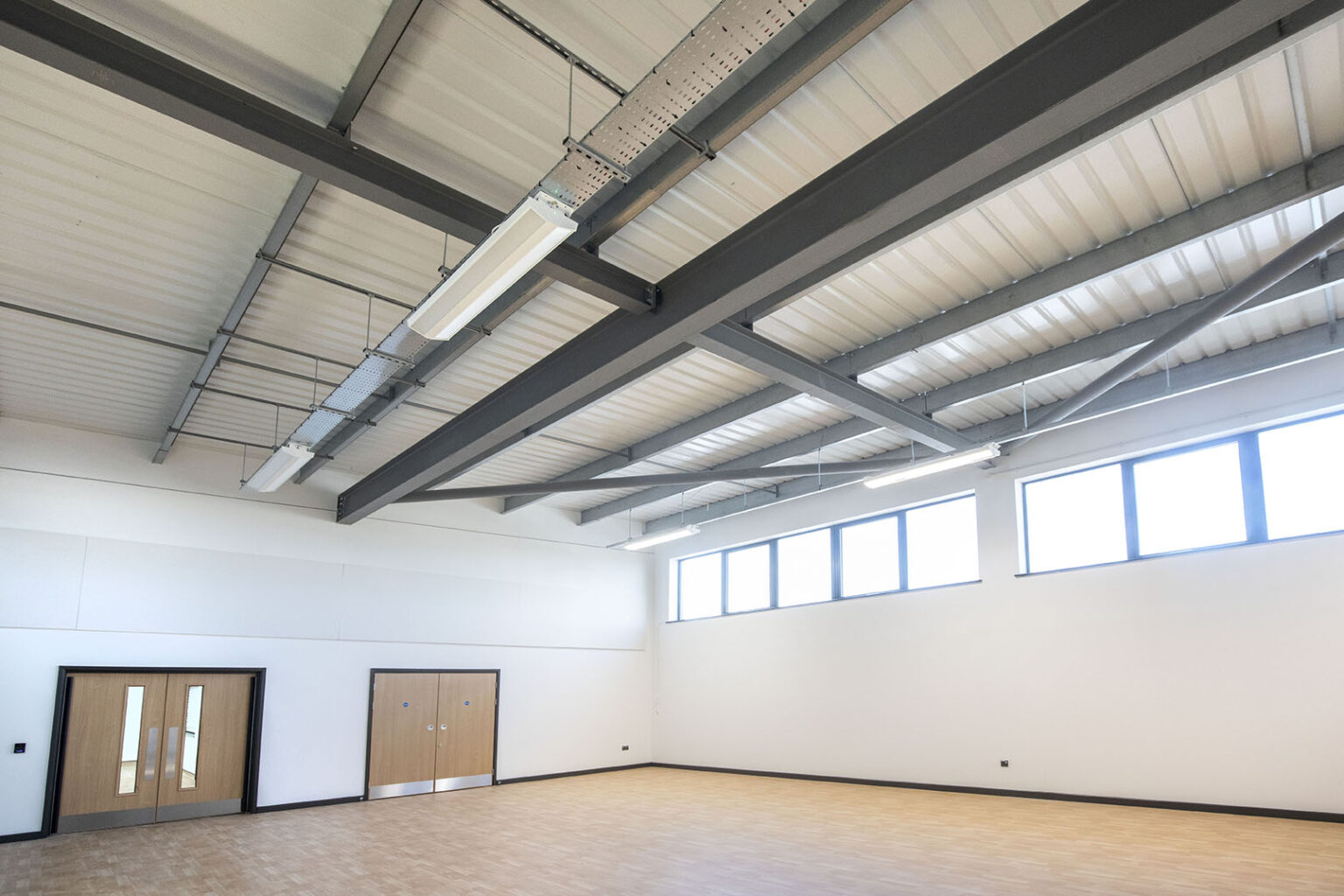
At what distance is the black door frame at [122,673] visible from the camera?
888cm

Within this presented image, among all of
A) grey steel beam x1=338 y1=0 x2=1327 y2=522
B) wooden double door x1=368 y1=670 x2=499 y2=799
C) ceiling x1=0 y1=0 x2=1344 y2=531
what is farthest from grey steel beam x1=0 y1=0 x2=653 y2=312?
wooden double door x1=368 y1=670 x2=499 y2=799

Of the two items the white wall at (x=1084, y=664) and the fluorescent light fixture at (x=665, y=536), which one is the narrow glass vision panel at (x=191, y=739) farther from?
the white wall at (x=1084, y=664)

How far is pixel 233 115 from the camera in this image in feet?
12.5

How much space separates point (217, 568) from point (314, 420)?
14.5 ft

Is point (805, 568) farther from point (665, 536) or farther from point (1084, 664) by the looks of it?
point (1084, 664)

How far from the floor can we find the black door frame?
0.43m

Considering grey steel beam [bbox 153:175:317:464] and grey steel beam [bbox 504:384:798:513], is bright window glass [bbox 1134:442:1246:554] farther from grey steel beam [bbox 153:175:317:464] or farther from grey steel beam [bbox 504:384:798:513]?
grey steel beam [bbox 153:175:317:464]

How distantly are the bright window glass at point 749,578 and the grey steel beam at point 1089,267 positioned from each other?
5.31 metres

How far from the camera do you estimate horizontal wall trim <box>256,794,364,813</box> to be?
1023 centimetres

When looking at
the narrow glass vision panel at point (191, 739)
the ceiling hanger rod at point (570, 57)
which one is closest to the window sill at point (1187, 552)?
the ceiling hanger rod at point (570, 57)

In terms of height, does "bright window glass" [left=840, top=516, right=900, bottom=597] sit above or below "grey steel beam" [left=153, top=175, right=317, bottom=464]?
below

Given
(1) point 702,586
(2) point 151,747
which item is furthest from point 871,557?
(2) point 151,747

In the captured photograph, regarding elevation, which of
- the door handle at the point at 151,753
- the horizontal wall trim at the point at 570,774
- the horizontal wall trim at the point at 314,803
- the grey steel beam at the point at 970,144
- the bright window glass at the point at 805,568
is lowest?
the horizontal wall trim at the point at 570,774

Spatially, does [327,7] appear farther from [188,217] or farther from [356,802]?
[356,802]
